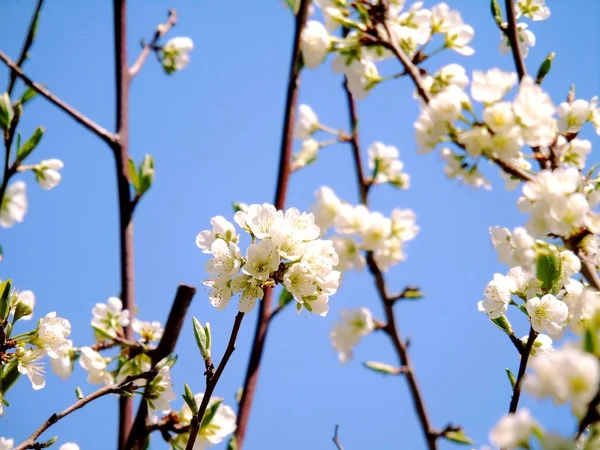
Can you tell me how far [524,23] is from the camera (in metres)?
1.74

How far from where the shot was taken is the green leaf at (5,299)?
1.14m

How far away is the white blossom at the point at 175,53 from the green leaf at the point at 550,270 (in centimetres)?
230

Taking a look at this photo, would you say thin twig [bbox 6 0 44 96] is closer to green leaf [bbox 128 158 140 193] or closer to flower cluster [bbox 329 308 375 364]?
green leaf [bbox 128 158 140 193]

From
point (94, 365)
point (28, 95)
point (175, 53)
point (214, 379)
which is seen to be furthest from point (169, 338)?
point (175, 53)

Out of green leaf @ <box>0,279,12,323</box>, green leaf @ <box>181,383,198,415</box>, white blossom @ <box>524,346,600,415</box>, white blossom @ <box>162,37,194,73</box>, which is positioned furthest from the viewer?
white blossom @ <box>162,37,194,73</box>

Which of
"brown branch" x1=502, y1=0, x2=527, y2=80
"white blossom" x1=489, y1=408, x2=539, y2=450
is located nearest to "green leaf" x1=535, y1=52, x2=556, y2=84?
"brown branch" x1=502, y1=0, x2=527, y2=80

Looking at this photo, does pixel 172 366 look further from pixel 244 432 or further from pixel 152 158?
pixel 152 158

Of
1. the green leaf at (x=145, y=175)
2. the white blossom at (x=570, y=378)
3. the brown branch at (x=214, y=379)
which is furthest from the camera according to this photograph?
the green leaf at (x=145, y=175)

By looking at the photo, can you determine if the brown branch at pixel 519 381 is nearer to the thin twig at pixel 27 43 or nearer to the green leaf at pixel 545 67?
the green leaf at pixel 545 67

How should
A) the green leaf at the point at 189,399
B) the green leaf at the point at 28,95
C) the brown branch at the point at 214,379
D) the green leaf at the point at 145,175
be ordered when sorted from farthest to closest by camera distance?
the green leaf at the point at 28,95 → the green leaf at the point at 145,175 → the green leaf at the point at 189,399 → the brown branch at the point at 214,379

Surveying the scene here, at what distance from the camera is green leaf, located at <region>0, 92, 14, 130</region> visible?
1.62 m

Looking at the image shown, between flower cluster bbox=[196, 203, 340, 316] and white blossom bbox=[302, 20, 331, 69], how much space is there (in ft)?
2.37

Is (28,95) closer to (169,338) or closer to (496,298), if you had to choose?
(169,338)

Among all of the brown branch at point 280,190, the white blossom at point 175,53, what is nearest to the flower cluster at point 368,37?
the brown branch at point 280,190
